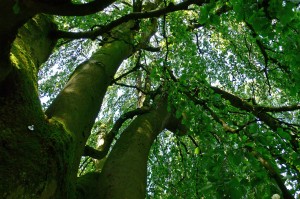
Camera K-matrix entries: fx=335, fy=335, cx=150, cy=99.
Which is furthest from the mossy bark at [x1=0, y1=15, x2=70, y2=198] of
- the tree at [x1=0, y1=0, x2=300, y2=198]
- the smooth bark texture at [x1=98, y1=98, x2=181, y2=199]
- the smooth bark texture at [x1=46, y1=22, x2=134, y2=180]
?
the smooth bark texture at [x1=98, y1=98, x2=181, y2=199]

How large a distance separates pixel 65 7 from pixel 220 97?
102 inches

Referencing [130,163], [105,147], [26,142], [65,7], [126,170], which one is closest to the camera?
[65,7]

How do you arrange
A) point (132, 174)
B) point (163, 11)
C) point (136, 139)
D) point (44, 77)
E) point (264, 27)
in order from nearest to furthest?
point (264, 27) → point (163, 11) → point (132, 174) → point (136, 139) → point (44, 77)

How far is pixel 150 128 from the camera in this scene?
4523 millimetres

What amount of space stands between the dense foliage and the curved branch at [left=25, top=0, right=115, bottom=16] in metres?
0.61

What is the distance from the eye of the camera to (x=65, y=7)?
4.98 feet

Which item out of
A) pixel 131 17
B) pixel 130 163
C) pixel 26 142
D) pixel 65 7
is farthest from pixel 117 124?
pixel 65 7

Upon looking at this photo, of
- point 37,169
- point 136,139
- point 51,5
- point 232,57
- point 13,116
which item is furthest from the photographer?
point 232,57

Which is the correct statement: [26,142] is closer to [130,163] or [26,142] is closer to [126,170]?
[126,170]

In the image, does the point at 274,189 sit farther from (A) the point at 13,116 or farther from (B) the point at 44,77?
(B) the point at 44,77

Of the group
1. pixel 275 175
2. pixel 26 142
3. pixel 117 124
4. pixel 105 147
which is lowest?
pixel 26 142

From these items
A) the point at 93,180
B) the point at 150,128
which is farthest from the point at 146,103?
the point at 93,180

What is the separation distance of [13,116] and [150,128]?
254 cm

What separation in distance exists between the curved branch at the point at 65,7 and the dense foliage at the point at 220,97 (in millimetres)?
614
